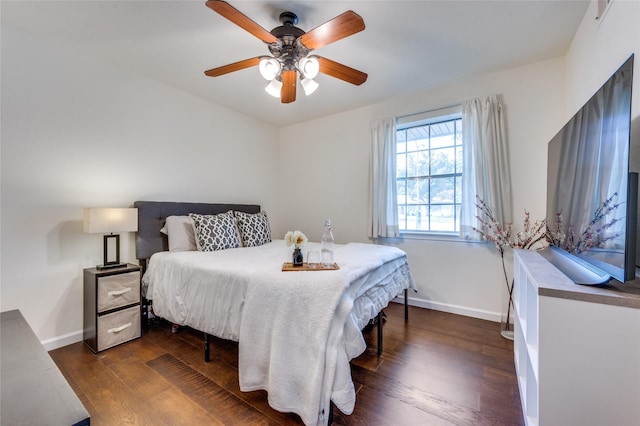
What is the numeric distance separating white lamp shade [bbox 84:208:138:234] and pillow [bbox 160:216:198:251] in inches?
13.4

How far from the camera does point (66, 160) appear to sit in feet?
7.55

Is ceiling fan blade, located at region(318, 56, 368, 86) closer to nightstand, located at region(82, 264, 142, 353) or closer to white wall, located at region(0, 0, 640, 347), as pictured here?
white wall, located at region(0, 0, 640, 347)

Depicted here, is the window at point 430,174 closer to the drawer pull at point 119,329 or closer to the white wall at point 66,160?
the white wall at point 66,160

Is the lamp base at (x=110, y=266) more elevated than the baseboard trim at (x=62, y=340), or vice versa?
the lamp base at (x=110, y=266)

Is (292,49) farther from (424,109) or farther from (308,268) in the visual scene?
(424,109)

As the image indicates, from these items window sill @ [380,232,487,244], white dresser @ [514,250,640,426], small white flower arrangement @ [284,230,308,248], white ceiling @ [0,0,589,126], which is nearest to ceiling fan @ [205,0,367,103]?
white ceiling @ [0,0,589,126]

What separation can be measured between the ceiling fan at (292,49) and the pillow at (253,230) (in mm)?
1574

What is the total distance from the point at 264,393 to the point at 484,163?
2856mm

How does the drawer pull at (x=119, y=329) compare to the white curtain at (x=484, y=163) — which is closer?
the drawer pull at (x=119, y=329)

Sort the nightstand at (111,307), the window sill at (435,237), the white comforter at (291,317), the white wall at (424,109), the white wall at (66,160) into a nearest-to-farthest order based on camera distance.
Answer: the white comforter at (291,317), the white wall at (66,160), the nightstand at (111,307), the white wall at (424,109), the window sill at (435,237)

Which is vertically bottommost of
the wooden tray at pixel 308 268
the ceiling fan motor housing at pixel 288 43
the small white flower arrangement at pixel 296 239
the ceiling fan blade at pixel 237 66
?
the wooden tray at pixel 308 268

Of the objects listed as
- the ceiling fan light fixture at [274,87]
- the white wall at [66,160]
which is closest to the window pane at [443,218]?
the ceiling fan light fixture at [274,87]

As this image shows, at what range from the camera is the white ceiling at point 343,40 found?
1.83 metres

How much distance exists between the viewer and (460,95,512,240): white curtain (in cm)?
267
